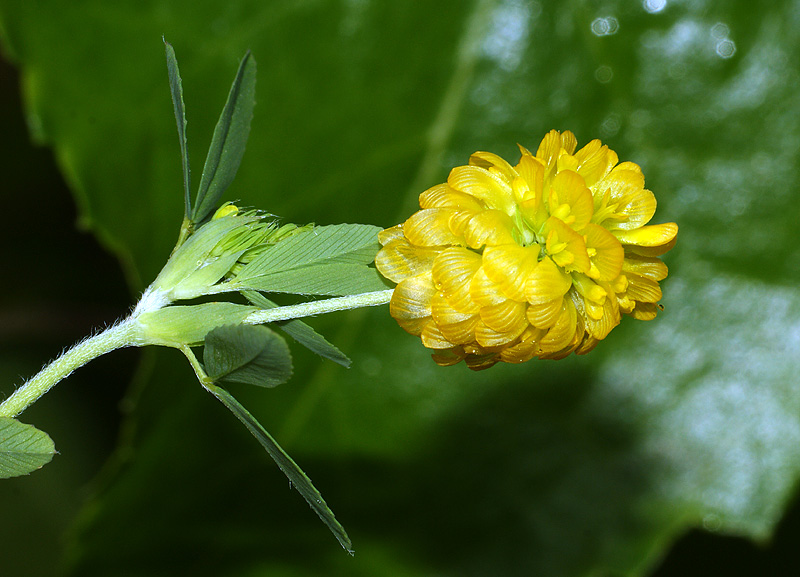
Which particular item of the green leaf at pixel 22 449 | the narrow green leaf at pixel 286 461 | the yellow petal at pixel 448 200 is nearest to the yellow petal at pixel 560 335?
the yellow petal at pixel 448 200

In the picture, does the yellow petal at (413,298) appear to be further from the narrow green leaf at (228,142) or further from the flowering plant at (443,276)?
the narrow green leaf at (228,142)

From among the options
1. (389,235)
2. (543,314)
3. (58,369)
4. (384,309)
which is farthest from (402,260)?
(384,309)

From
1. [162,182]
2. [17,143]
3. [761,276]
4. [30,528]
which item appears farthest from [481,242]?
[30,528]

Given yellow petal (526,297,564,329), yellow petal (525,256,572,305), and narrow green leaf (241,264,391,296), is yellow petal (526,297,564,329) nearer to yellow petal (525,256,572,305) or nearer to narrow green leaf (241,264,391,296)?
yellow petal (525,256,572,305)

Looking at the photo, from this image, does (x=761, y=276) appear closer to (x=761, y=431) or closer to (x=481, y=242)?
(x=761, y=431)

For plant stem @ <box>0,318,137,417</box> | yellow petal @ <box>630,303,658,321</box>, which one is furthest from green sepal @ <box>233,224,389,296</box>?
yellow petal @ <box>630,303,658,321</box>

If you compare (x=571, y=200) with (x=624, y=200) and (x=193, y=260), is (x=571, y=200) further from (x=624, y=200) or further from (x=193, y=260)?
(x=193, y=260)
